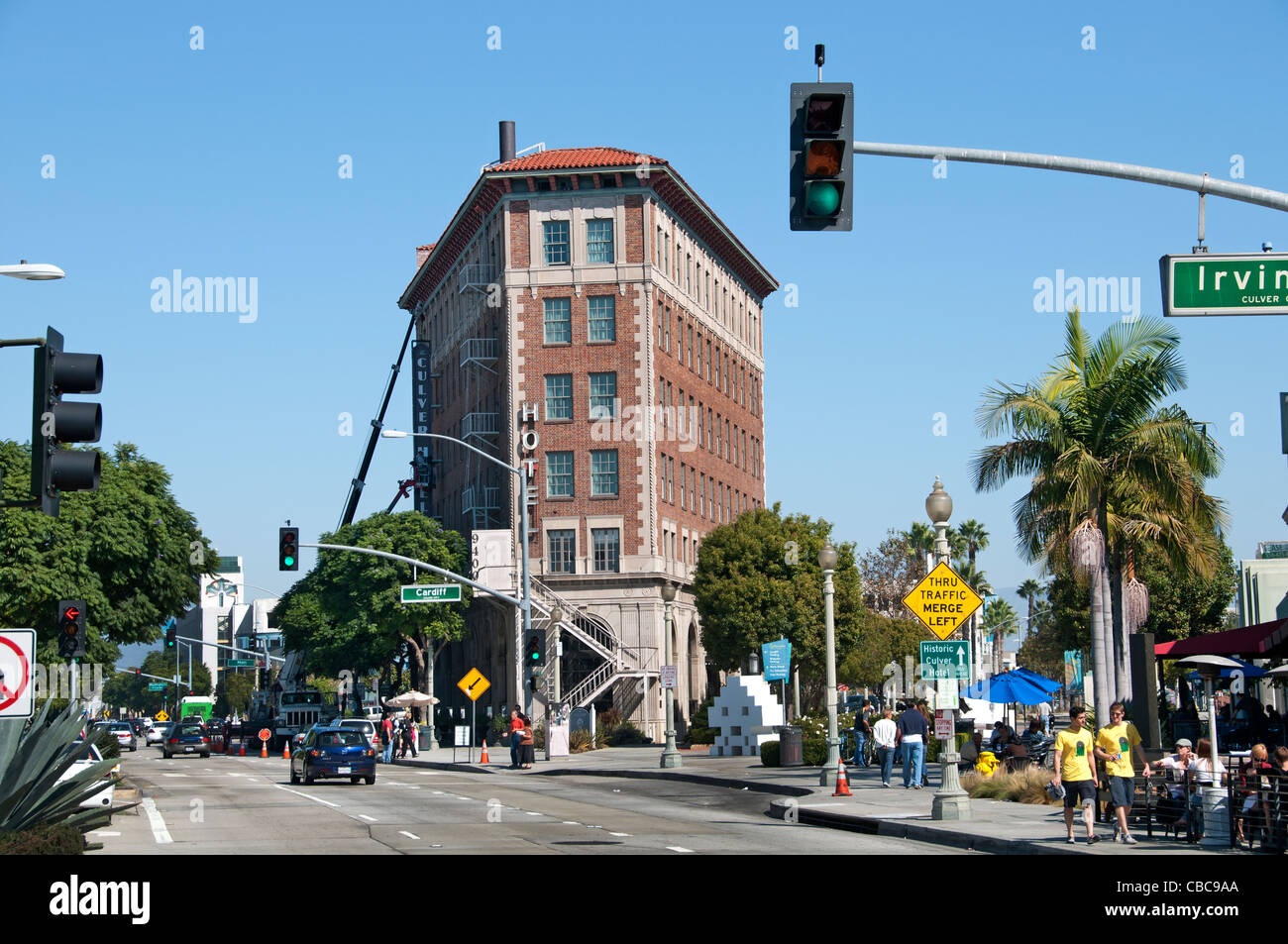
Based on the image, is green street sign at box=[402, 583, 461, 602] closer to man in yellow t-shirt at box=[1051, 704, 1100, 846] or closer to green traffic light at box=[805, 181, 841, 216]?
man in yellow t-shirt at box=[1051, 704, 1100, 846]

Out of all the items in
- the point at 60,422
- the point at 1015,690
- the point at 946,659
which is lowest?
the point at 1015,690

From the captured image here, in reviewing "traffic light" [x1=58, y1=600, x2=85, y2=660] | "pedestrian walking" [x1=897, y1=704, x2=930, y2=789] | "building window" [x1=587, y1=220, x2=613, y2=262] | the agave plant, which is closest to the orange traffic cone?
"pedestrian walking" [x1=897, y1=704, x2=930, y2=789]

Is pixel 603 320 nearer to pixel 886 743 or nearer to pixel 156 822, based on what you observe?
pixel 886 743

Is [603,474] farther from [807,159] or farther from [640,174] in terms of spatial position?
[807,159]

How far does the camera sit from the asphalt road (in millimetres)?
18844

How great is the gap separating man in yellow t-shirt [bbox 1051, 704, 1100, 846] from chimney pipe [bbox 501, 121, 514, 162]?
194 ft

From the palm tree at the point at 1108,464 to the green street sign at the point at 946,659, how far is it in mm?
7498

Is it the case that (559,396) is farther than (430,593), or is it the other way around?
(559,396)

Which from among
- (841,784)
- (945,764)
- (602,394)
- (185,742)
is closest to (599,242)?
(602,394)

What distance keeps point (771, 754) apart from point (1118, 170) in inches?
1097

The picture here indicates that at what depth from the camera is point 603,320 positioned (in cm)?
6581
